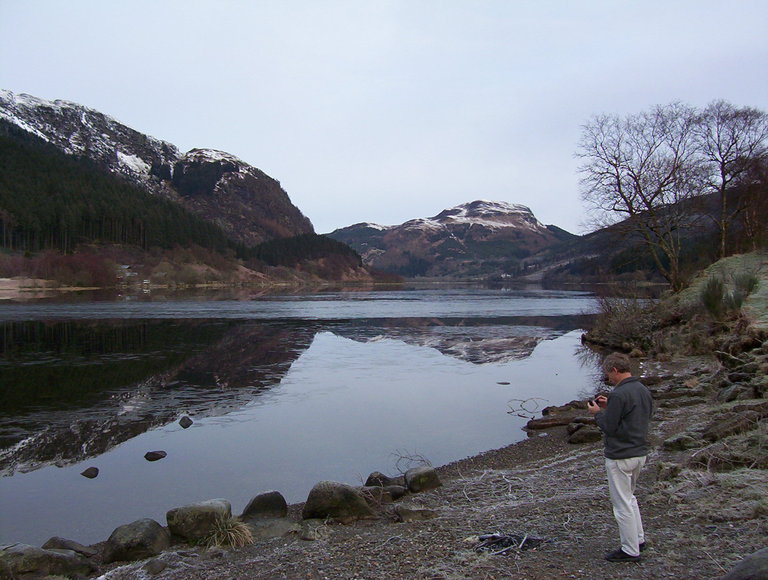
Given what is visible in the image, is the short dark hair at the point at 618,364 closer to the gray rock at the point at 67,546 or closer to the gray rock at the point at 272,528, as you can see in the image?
the gray rock at the point at 272,528

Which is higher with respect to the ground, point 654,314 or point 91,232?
point 91,232

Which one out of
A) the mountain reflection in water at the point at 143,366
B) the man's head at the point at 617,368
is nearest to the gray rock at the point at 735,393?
the man's head at the point at 617,368

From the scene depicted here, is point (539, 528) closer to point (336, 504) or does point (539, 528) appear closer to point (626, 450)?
point (626, 450)

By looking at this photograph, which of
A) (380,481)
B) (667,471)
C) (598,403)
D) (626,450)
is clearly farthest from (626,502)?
(380,481)

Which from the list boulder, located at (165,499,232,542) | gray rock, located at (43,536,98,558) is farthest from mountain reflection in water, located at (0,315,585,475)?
boulder, located at (165,499,232,542)

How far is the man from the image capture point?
5.75m

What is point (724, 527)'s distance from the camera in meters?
6.24

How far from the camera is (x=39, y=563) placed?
6.97 metres

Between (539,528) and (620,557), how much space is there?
4.50ft

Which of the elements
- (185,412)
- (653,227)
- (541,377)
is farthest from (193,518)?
(653,227)

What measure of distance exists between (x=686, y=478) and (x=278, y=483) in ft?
22.9

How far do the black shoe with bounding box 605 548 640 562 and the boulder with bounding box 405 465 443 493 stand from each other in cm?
444

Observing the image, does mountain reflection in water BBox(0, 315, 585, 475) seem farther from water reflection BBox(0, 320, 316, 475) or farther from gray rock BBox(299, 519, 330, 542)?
gray rock BBox(299, 519, 330, 542)

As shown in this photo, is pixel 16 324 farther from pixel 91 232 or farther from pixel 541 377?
pixel 91 232
